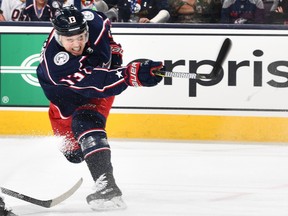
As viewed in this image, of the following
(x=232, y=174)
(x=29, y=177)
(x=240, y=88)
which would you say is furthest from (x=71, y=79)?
(x=240, y=88)

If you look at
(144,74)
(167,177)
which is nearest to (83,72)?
(144,74)

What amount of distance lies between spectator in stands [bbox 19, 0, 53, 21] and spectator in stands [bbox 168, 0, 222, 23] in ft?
3.09

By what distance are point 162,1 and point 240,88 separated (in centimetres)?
86

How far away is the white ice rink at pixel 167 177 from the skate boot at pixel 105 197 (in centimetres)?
6

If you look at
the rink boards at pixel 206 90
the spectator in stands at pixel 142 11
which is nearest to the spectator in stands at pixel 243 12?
the rink boards at pixel 206 90

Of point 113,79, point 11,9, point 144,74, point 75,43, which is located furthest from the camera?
point 11,9

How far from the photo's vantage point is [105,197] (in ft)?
12.6

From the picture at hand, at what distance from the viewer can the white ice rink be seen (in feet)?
12.7

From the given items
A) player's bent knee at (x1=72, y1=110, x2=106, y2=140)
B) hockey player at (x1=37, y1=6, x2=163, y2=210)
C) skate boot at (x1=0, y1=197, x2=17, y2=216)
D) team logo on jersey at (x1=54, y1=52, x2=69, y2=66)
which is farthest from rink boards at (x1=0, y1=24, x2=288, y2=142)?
skate boot at (x1=0, y1=197, x2=17, y2=216)

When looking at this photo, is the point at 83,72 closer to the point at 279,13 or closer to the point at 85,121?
the point at 85,121

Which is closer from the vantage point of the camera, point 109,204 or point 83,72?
point 83,72

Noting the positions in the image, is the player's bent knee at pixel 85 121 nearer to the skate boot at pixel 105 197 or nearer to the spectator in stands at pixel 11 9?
the skate boot at pixel 105 197

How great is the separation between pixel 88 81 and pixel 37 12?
2.79m

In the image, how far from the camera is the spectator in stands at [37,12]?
625 cm
